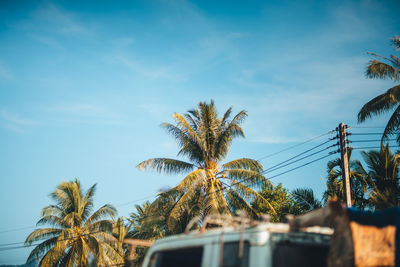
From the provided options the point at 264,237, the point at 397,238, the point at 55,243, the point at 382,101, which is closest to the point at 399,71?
the point at 382,101

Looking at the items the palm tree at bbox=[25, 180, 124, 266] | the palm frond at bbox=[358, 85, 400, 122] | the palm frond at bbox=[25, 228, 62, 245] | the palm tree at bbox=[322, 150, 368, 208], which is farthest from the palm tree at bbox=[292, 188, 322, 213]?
the palm frond at bbox=[25, 228, 62, 245]

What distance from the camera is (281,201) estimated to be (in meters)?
21.3

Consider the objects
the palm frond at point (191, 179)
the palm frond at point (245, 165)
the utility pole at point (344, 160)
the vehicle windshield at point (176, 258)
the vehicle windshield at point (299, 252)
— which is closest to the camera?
the vehicle windshield at point (299, 252)

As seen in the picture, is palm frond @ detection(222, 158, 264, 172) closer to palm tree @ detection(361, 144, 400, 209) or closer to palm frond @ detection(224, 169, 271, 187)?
palm frond @ detection(224, 169, 271, 187)

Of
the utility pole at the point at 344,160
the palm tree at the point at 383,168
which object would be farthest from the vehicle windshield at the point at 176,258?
the palm tree at the point at 383,168

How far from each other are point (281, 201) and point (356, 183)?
505 centimetres

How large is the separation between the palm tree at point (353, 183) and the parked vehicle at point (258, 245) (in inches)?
565

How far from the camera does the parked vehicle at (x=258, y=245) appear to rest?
2969 mm

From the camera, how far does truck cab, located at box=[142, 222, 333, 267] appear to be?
297cm

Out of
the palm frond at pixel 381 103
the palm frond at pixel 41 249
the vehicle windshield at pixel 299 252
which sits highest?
the palm frond at pixel 381 103

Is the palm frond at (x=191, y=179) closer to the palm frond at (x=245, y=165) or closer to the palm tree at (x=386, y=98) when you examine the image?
the palm frond at (x=245, y=165)

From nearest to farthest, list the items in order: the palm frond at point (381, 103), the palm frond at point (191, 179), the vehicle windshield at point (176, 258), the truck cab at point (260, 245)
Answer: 1. the truck cab at point (260, 245)
2. the vehicle windshield at point (176, 258)
3. the palm frond at point (381, 103)
4. the palm frond at point (191, 179)

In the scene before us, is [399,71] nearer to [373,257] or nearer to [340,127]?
[340,127]

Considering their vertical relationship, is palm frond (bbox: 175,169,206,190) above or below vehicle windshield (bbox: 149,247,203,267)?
above
